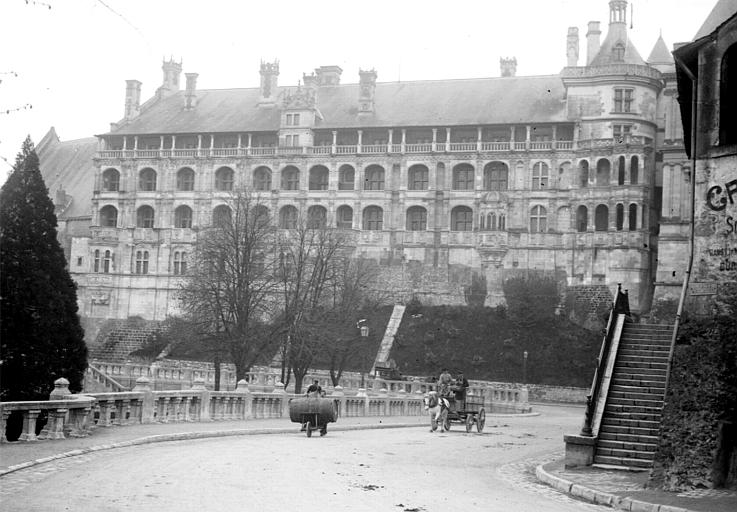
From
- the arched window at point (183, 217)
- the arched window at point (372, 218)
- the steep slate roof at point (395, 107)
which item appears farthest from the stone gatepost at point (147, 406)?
the arched window at point (183, 217)

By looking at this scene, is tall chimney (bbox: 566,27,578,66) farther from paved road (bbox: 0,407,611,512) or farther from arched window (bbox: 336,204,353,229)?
paved road (bbox: 0,407,611,512)

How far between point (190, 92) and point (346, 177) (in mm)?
18709

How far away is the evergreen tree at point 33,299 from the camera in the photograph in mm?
32406

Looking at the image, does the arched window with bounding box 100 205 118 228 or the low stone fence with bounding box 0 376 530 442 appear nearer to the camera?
the low stone fence with bounding box 0 376 530 442

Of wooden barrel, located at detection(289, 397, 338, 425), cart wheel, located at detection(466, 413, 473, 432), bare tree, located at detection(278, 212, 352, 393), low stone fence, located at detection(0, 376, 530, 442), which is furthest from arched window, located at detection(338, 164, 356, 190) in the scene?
wooden barrel, located at detection(289, 397, 338, 425)

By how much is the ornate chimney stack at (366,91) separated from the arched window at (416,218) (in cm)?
957

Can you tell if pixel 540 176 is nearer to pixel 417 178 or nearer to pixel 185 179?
pixel 417 178

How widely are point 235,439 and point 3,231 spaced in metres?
11.6

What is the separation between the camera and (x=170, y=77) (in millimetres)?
105688

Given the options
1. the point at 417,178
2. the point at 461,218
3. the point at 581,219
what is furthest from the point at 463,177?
the point at 581,219

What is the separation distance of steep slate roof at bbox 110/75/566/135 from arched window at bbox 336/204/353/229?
681cm

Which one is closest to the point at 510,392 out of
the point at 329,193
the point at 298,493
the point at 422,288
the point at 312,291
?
the point at 312,291

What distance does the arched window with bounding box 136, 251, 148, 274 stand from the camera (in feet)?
316

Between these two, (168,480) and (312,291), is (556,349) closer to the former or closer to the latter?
(312,291)
